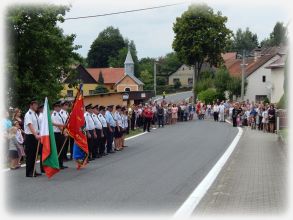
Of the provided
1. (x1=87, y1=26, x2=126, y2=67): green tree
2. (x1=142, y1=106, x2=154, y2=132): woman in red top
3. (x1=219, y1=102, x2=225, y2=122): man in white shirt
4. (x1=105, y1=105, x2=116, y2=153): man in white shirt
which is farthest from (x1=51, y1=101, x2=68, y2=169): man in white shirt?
(x1=87, y1=26, x2=126, y2=67): green tree

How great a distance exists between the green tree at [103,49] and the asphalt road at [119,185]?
11595cm

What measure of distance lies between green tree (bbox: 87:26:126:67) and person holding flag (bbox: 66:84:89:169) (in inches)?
4724

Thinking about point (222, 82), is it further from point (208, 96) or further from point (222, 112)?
point (222, 112)

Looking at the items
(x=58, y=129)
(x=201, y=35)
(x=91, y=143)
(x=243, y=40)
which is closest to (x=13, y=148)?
(x=58, y=129)

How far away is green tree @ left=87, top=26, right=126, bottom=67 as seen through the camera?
447 ft

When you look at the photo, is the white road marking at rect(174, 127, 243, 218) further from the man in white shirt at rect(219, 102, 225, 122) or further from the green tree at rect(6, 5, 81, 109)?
the man in white shirt at rect(219, 102, 225, 122)

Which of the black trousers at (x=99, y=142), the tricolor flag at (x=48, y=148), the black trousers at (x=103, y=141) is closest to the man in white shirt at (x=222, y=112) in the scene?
the black trousers at (x=103, y=141)

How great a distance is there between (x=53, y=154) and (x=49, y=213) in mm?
4652

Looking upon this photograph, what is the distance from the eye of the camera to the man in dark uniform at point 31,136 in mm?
14641

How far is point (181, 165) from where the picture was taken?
17625mm

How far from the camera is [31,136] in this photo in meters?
14.8

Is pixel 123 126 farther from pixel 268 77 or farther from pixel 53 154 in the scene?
pixel 268 77

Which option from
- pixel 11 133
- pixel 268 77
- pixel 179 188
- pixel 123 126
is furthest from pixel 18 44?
pixel 268 77

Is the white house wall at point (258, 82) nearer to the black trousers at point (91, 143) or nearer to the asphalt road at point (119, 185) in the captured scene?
the asphalt road at point (119, 185)
